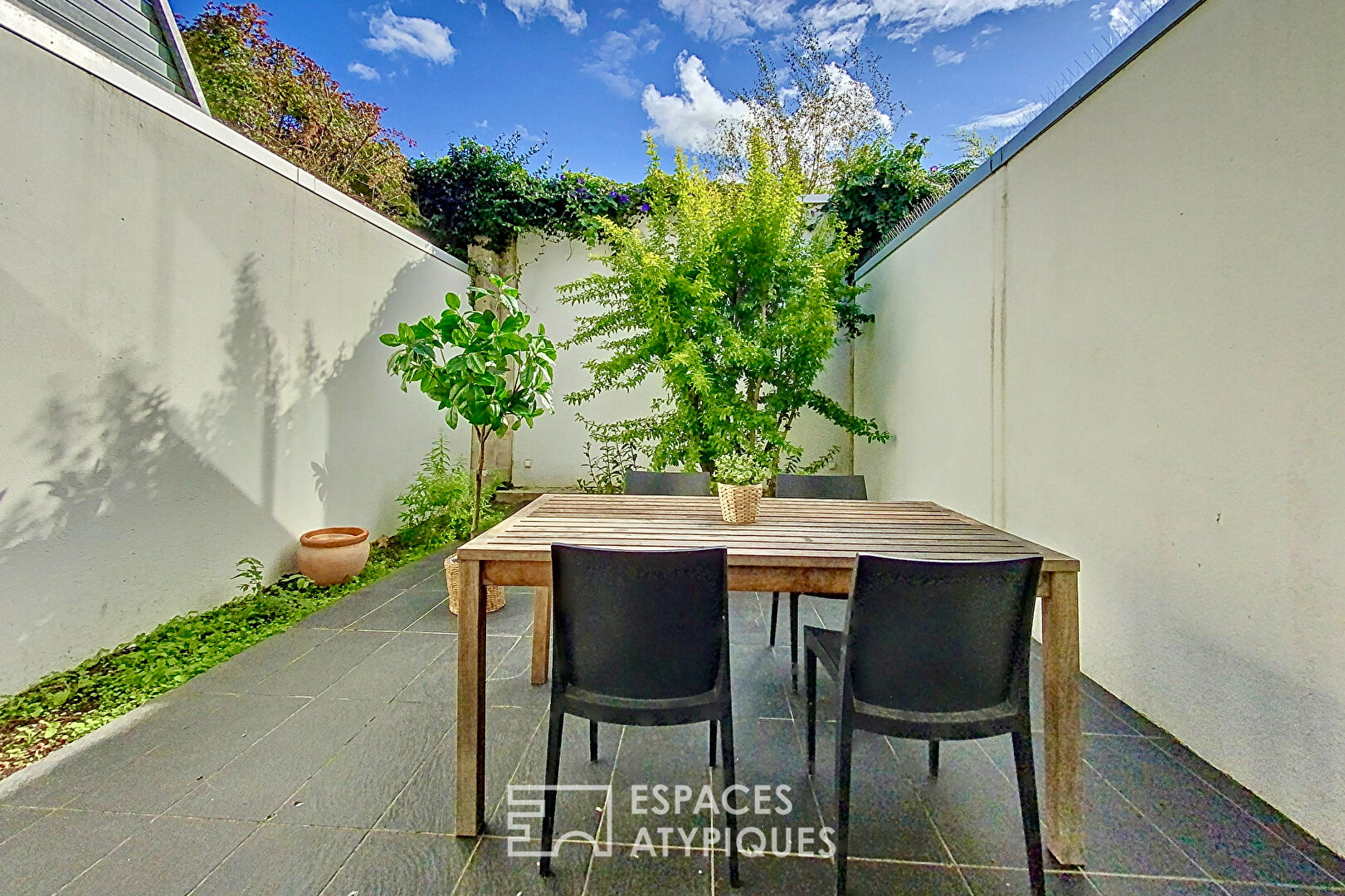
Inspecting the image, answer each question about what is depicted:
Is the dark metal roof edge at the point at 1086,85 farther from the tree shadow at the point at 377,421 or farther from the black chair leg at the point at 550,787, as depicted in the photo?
the tree shadow at the point at 377,421

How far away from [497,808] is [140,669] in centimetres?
192

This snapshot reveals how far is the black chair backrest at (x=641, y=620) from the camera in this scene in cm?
126

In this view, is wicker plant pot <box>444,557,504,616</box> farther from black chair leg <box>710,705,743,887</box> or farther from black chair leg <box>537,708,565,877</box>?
black chair leg <box>710,705,743,887</box>

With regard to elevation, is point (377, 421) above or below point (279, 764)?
above

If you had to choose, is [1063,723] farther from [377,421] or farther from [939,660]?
[377,421]

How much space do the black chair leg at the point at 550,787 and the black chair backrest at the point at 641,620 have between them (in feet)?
0.30

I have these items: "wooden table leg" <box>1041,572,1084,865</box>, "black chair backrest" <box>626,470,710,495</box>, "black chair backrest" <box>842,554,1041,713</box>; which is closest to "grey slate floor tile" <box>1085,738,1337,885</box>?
"wooden table leg" <box>1041,572,1084,865</box>

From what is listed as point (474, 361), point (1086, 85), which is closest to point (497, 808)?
point (474, 361)

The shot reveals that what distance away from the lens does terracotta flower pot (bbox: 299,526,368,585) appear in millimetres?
3359

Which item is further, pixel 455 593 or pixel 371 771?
pixel 455 593

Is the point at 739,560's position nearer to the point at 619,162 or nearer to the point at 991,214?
the point at 991,214

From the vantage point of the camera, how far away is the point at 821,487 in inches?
107

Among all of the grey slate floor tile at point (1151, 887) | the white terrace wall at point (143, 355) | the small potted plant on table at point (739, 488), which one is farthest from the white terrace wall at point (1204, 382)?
the white terrace wall at point (143, 355)

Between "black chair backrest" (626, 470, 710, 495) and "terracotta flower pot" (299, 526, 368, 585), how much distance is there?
6.75ft
